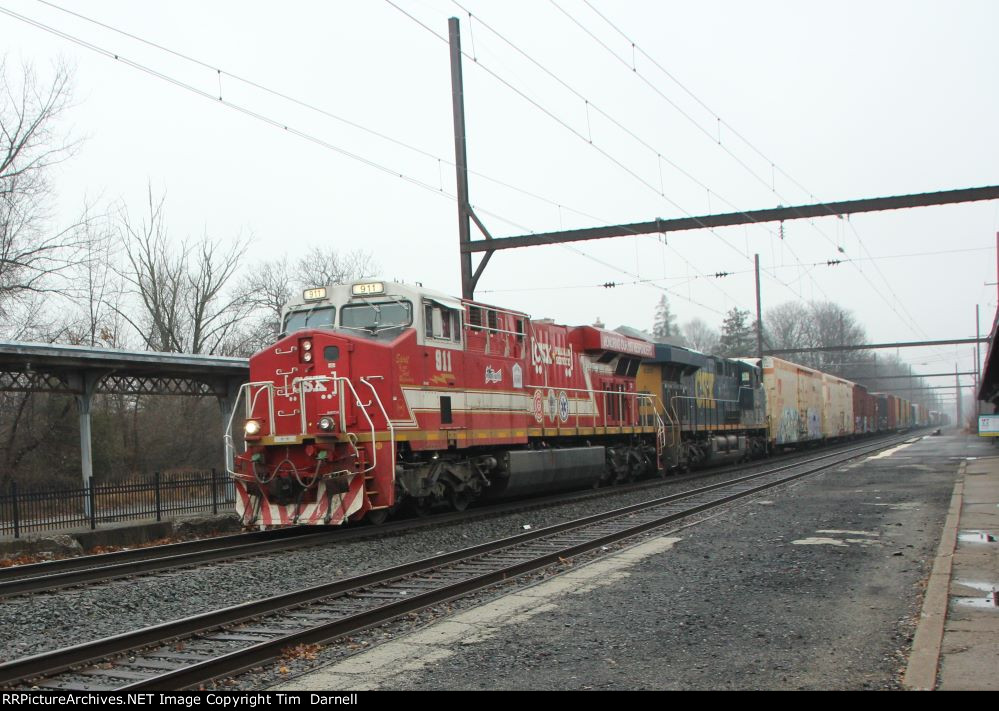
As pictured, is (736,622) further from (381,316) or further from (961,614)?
(381,316)

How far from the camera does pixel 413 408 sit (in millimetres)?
13406

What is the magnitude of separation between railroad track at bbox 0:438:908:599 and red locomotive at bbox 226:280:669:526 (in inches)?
14.5

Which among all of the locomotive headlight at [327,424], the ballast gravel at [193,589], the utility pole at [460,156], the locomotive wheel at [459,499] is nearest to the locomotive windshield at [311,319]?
the locomotive headlight at [327,424]

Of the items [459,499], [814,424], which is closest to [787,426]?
[814,424]

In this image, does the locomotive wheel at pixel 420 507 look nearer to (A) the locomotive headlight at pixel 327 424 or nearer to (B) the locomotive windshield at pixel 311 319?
(A) the locomotive headlight at pixel 327 424

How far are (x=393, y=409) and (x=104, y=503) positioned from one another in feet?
26.5

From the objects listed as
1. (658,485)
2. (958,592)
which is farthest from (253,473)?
(658,485)

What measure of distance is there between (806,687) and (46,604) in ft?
22.7

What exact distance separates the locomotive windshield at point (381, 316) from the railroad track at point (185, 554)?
316cm

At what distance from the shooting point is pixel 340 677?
5656mm

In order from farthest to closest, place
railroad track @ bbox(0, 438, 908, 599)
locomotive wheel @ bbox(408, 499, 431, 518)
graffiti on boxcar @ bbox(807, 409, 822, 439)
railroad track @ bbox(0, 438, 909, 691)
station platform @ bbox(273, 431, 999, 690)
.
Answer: graffiti on boxcar @ bbox(807, 409, 822, 439), locomotive wheel @ bbox(408, 499, 431, 518), railroad track @ bbox(0, 438, 908, 599), railroad track @ bbox(0, 438, 909, 691), station platform @ bbox(273, 431, 999, 690)

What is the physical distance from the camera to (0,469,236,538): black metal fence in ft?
47.6

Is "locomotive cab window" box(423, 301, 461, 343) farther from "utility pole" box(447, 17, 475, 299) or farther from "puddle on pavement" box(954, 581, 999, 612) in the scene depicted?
"puddle on pavement" box(954, 581, 999, 612)

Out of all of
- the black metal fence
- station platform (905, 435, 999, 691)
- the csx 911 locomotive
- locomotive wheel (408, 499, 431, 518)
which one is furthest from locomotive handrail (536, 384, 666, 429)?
station platform (905, 435, 999, 691)
